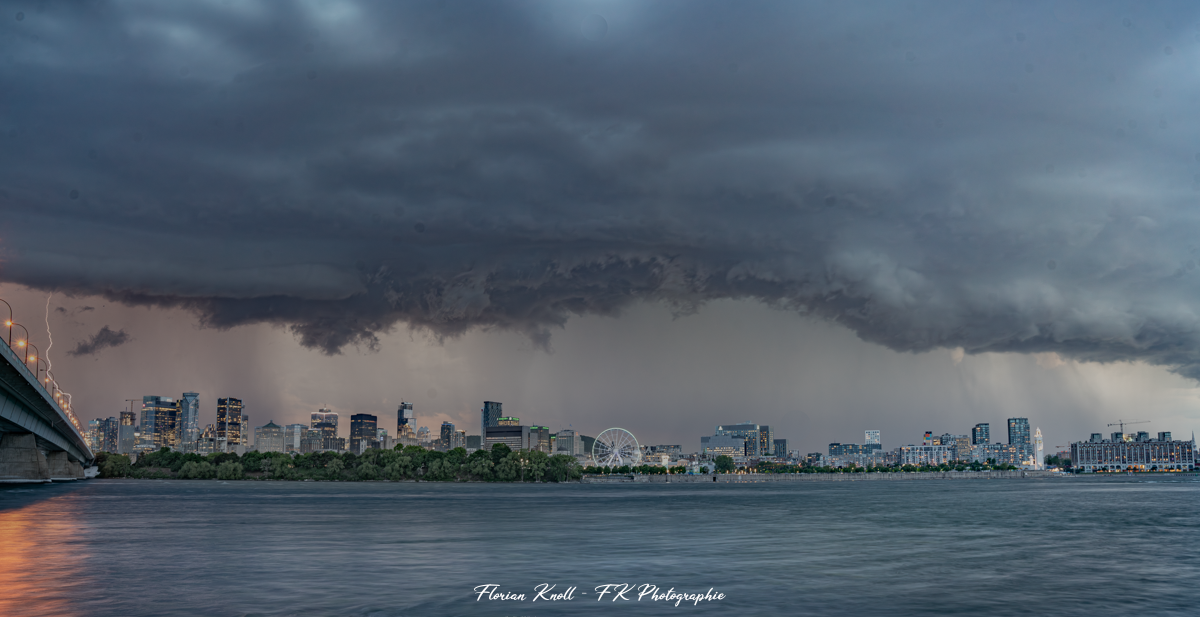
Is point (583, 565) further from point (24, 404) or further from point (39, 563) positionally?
point (24, 404)

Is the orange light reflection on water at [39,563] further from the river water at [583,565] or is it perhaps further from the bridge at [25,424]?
the bridge at [25,424]

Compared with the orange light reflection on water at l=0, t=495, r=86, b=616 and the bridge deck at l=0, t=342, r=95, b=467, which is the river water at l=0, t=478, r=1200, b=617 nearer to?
the orange light reflection on water at l=0, t=495, r=86, b=616

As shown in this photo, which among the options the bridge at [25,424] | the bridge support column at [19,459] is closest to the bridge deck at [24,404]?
the bridge at [25,424]

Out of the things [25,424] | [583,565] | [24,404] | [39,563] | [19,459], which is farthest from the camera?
[19,459]

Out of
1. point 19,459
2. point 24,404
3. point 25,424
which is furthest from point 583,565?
point 19,459

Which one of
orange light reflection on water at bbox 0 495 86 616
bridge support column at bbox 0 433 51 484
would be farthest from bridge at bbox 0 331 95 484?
orange light reflection on water at bbox 0 495 86 616

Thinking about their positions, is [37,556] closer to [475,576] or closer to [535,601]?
[475,576]
